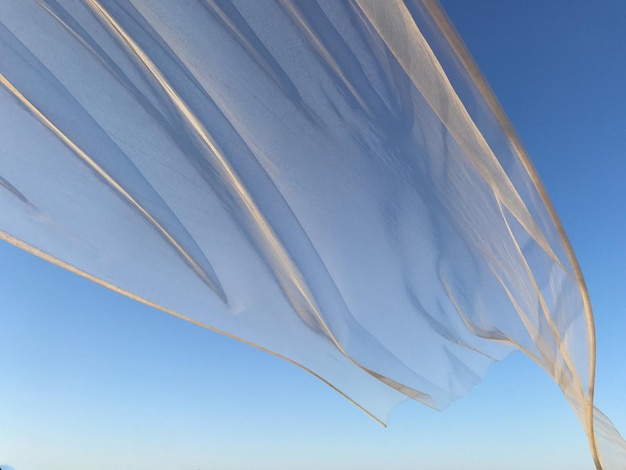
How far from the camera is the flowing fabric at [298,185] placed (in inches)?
94.2

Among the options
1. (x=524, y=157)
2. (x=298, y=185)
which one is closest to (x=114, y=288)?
(x=298, y=185)

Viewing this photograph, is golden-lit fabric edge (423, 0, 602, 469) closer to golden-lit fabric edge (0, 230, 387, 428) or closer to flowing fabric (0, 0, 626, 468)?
flowing fabric (0, 0, 626, 468)

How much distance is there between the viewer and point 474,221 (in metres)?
2.68

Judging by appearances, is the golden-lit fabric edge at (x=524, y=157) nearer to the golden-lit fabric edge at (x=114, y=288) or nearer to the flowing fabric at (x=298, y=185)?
the flowing fabric at (x=298, y=185)

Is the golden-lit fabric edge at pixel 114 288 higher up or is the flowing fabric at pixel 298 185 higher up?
the flowing fabric at pixel 298 185

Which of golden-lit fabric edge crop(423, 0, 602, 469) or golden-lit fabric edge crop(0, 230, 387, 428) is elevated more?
golden-lit fabric edge crop(423, 0, 602, 469)

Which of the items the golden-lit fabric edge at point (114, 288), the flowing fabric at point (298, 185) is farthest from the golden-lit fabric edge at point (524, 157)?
the golden-lit fabric edge at point (114, 288)

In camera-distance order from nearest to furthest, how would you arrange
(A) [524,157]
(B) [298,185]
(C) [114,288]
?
(A) [524,157] < (B) [298,185] < (C) [114,288]

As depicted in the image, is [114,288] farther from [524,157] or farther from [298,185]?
[524,157]

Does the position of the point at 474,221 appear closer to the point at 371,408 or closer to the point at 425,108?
the point at 425,108

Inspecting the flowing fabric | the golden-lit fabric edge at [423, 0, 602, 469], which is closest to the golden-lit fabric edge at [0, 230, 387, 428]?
the flowing fabric

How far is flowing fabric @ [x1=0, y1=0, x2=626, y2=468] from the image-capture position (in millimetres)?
2393

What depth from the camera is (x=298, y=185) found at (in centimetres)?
290

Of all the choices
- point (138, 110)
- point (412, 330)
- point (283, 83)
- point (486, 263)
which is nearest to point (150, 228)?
point (138, 110)
